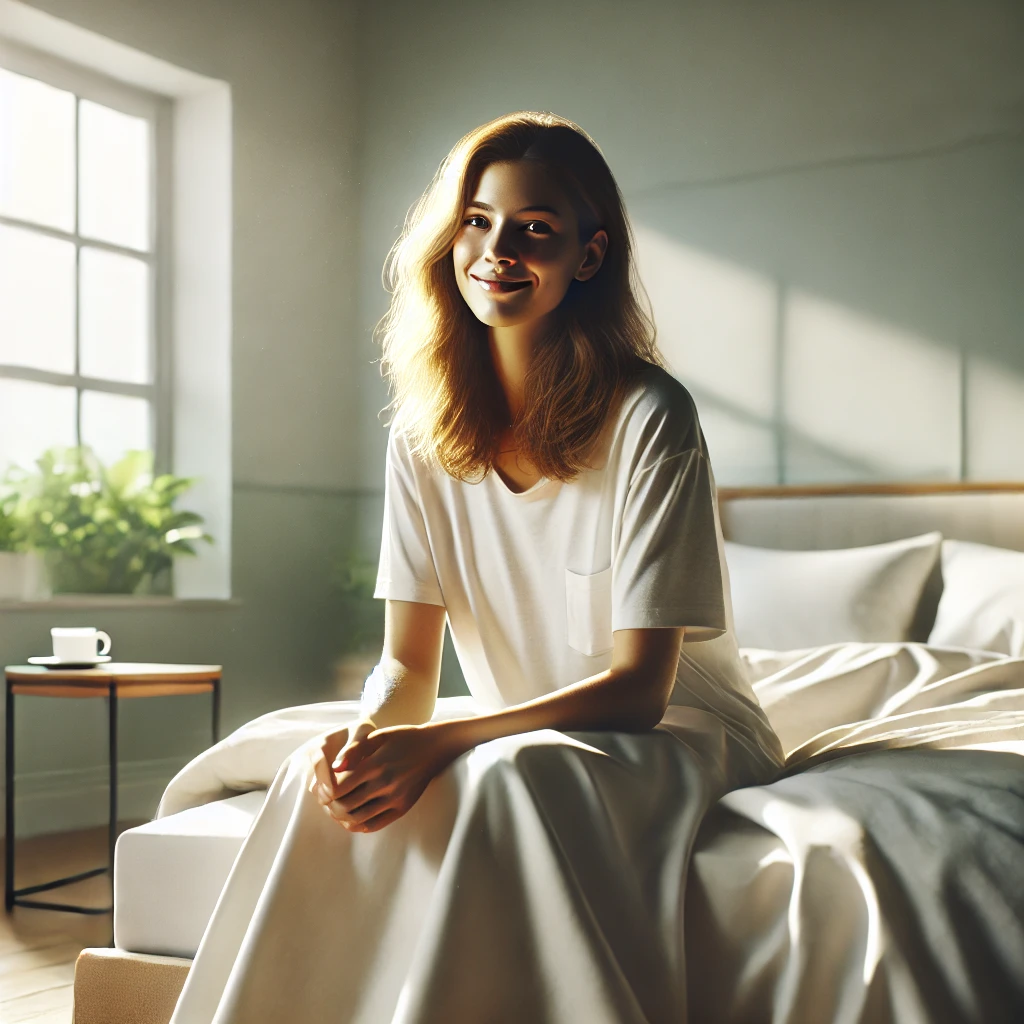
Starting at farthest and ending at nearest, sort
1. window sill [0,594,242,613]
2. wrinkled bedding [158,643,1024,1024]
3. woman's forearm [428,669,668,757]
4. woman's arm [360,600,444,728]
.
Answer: window sill [0,594,242,613]
woman's arm [360,600,444,728]
woman's forearm [428,669,668,757]
wrinkled bedding [158,643,1024,1024]

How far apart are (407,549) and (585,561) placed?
263mm

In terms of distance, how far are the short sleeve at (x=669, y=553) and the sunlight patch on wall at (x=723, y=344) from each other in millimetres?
2411

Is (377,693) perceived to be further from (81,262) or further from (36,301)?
(81,262)

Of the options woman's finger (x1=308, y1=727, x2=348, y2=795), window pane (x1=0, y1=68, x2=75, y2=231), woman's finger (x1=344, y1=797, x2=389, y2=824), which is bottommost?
woman's finger (x1=344, y1=797, x2=389, y2=824)

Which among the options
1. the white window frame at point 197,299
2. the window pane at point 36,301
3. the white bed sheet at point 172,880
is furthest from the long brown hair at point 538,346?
the white window frame at point 197,299

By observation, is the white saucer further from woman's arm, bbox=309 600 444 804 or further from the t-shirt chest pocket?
the t-shirt chest pocket

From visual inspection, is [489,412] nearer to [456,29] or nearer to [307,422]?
[307,422]

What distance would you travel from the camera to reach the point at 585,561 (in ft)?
4.76

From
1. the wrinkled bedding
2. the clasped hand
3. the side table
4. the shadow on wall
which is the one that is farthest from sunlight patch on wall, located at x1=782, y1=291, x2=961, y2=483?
the clasped hand

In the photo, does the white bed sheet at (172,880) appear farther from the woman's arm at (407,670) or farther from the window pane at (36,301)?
the window pane at (36,301)

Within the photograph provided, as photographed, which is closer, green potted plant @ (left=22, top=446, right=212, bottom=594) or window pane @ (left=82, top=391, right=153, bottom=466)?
green potted plant @ (left=22, top=446, right=212, bottom=594)

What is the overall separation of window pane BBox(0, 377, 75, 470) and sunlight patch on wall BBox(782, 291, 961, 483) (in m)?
2.34

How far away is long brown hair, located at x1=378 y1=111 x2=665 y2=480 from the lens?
147 cm

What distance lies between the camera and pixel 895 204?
3.50m
